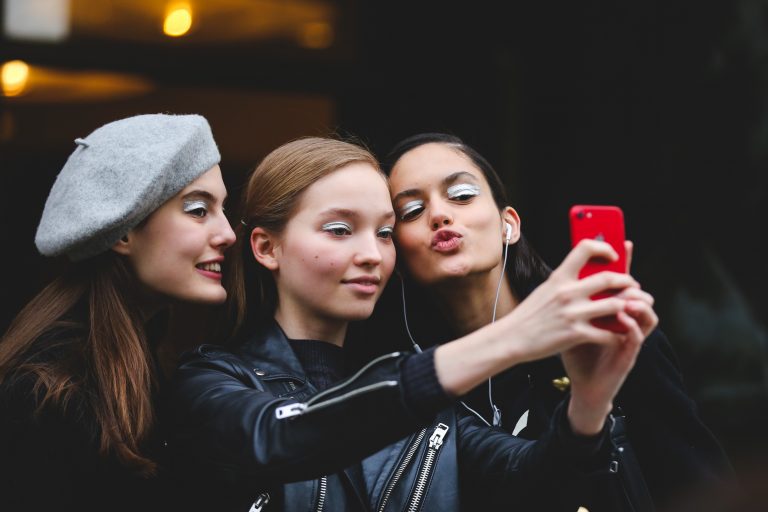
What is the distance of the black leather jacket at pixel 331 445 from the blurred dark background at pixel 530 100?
2878 mm

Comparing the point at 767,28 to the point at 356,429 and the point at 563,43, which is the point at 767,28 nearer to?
the point at 563,43

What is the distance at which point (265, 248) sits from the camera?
10.1 ft

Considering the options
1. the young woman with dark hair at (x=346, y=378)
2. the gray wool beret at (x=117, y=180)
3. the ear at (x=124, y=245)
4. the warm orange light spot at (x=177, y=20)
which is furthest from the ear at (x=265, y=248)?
the warm orange light spot at (x=177, y=20)

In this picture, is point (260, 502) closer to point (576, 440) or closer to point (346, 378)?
point (346, 378)

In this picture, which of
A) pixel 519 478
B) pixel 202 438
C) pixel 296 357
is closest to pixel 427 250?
pixel 296 357

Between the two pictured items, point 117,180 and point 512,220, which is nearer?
point 117,180

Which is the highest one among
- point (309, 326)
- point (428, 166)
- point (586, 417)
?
point (428, 166)

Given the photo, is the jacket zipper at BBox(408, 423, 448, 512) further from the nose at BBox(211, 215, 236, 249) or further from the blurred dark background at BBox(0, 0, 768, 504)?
the blurred dark background at BBox(0, 0, 768, 504)

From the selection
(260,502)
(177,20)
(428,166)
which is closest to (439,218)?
(428,166)

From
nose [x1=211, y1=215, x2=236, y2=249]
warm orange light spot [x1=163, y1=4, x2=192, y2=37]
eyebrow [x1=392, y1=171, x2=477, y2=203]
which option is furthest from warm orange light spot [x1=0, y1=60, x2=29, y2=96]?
eyebrow [x1=392, y1=171, x2=477, y2=203]

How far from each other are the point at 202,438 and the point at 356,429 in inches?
18.4

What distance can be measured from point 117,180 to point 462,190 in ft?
3.60

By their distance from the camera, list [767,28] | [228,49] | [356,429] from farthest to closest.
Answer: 1. [228,49]
2. [767,28]
3. [356,429]

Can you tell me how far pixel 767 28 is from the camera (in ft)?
19.0
